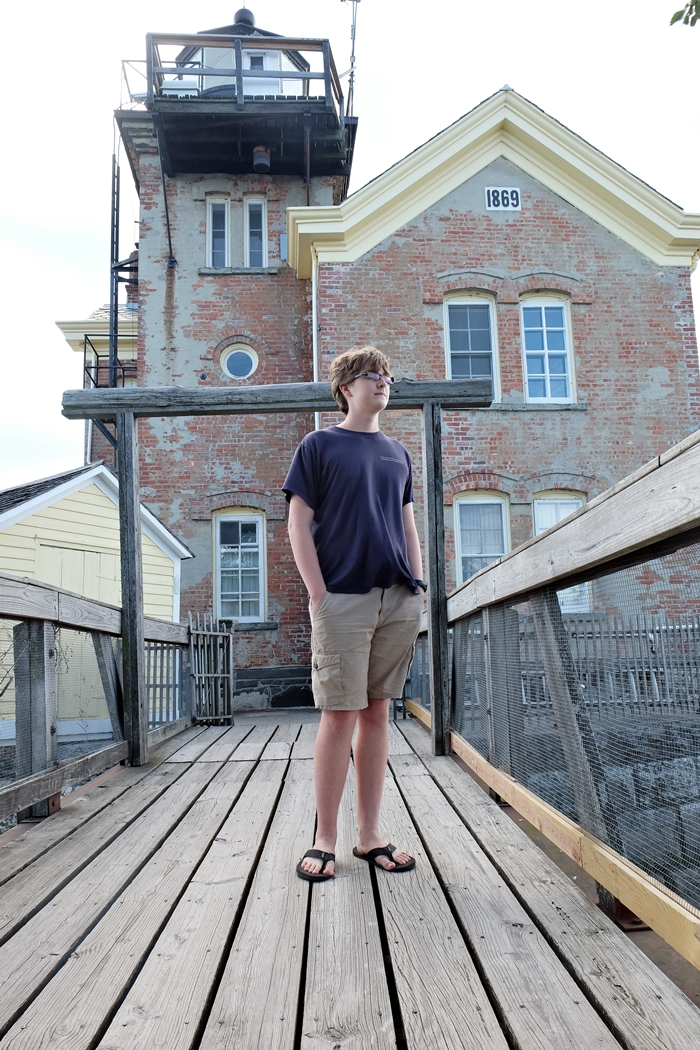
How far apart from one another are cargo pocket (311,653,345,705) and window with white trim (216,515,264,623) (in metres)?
10.2

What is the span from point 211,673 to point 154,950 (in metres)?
6.48

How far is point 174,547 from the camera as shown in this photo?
1176cm

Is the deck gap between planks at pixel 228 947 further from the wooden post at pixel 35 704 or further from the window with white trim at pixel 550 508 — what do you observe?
the window with white trim at pixel 550 508

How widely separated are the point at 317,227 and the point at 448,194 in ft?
7.13

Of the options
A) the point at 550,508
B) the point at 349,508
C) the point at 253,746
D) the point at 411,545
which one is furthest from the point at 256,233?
the point at 349,508

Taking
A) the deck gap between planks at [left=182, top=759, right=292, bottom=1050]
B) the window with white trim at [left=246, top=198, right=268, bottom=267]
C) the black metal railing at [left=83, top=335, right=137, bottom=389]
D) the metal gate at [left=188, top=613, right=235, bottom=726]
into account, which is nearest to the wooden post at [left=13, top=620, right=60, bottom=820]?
the deck gap between planks at [left=182, top=759, right=292, bottom=1050]

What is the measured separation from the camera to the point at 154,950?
1.99m

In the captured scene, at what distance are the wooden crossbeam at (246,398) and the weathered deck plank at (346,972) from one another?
110 inches

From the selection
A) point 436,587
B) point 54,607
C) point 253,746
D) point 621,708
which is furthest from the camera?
point 253,746

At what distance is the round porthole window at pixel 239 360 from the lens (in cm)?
1320

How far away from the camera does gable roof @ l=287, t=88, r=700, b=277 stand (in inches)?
456

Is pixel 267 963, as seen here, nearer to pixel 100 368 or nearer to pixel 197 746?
pixel 197 746

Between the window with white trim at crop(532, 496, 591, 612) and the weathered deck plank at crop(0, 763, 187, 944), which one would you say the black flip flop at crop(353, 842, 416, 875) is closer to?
the weathered deck plank at crop(0, 763, 187, 944)

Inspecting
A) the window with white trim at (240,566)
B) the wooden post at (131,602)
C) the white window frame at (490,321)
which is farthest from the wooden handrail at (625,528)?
the window with white trim at (240,566)
